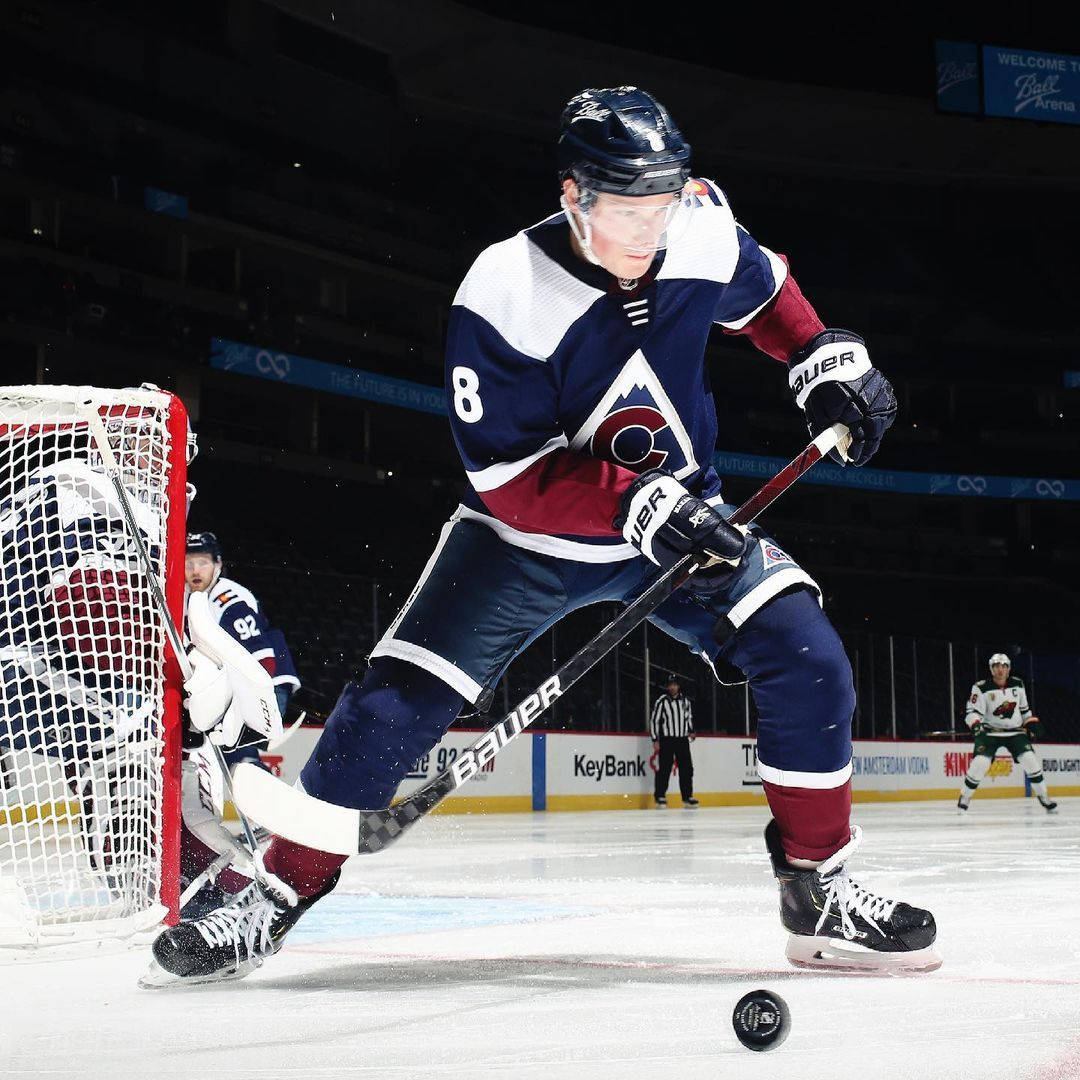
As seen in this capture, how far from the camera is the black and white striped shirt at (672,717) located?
36.1 feet

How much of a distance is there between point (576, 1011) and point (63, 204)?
1461 cm

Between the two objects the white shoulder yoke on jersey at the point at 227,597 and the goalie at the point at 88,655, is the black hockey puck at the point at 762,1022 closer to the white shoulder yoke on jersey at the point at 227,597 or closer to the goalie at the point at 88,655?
the goalie at the point at 88,655

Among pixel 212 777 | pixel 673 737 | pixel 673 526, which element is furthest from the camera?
pixel 673 737

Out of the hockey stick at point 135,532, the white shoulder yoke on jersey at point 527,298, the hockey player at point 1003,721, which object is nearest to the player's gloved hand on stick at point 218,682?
the hockey stick at point 135,532

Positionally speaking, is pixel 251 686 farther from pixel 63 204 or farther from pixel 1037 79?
pixel 1037 79

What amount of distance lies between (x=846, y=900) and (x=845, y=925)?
0.13ft

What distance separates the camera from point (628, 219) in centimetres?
211

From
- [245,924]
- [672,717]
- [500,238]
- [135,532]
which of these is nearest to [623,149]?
[135,532]

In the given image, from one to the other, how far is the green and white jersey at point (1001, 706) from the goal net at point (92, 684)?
851 centimetres

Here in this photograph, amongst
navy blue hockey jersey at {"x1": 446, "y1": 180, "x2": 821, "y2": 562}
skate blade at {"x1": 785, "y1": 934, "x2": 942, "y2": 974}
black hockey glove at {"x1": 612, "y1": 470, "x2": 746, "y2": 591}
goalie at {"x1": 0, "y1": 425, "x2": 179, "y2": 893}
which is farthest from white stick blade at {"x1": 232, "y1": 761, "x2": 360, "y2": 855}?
skate blade at {"x1": 785, "y1": 934, "x2": 942, "y2": 974}

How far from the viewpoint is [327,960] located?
2473 millimetres

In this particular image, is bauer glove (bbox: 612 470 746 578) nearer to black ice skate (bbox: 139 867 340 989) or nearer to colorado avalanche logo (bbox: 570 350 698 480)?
colorado avalanche logo (bbox: 570 350 698 480)

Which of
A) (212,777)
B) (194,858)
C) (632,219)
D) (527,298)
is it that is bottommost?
(194,858)

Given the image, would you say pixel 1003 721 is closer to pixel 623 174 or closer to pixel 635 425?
pixel 635 425
